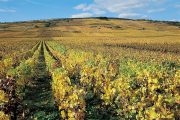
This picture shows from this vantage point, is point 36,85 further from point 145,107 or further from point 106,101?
point 145,107

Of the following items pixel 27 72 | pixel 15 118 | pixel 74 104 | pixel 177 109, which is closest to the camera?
pixel 177 109

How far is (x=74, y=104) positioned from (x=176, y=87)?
5490 mm

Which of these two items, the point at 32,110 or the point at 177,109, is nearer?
the point at 177,109

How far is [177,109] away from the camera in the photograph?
12.6 meters

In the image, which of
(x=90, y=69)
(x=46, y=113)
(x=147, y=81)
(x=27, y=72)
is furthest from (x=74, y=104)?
(x=27, y=72)

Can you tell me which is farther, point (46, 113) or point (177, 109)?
point (46, 113)

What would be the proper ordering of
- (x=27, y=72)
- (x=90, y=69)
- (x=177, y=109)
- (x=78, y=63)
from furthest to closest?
(x=78, y=63)
(x=27, y=72)
(x=90, y=69)
(x=177, y=109)

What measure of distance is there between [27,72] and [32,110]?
6.66m

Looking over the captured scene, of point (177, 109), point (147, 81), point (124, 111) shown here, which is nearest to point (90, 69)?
point (147, 81)

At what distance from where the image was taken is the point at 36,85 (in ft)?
78.5

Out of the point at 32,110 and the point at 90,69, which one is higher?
the point at 90,69

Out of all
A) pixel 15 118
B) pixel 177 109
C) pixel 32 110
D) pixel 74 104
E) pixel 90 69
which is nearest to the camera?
pixel 177 109

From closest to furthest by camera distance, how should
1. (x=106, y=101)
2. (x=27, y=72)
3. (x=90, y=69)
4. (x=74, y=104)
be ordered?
(x=74, y=104), (x=106, y=101), (x=90, y=69), (x=27, y=72)

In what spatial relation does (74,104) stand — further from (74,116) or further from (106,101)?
(106,101)
